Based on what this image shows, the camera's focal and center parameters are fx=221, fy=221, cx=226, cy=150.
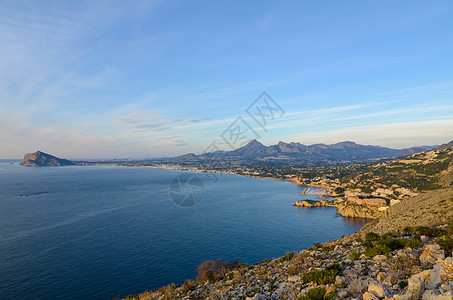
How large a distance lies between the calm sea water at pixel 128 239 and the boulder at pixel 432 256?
29.0m

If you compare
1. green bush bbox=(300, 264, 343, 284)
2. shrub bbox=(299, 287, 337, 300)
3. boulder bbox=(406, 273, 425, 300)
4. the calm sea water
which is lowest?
the calm sea water

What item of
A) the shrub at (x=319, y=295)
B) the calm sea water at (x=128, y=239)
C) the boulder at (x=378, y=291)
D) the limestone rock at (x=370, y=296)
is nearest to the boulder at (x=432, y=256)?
the boulder at (x=378, y=291)

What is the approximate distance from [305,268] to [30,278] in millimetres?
36990

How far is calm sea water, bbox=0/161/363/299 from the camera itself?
95.9ft

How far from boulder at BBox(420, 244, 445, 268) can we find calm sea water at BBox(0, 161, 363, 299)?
95.0ft

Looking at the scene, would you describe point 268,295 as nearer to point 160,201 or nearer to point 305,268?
point 305,268

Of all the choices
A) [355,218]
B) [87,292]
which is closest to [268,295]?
[87,292]

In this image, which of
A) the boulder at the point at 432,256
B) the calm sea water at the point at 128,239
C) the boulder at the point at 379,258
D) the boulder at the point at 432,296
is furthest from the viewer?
the calm sea water at the point at 128,239

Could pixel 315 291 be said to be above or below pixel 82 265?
above

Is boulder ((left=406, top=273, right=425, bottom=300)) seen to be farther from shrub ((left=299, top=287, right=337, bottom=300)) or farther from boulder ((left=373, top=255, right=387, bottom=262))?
boulder ((left=373, top=255, right=387, bottom=262))

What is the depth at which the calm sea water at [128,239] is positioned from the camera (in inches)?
1150

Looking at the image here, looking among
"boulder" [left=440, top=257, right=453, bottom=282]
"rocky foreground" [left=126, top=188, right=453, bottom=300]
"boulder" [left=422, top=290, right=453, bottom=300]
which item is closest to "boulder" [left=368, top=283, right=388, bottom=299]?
"rocky foreground" [left=126, top=188, right=453, bottom=300]

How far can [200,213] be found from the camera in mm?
64000

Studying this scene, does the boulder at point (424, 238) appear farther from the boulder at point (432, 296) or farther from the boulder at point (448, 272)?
the boulder at point (432, 296)
